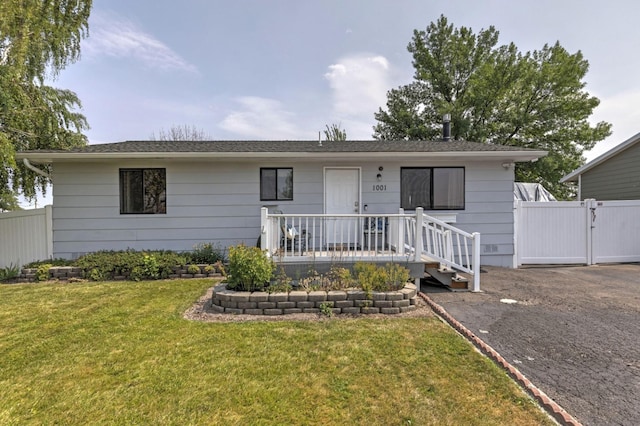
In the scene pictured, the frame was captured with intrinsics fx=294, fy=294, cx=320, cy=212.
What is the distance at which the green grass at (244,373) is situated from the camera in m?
2.10

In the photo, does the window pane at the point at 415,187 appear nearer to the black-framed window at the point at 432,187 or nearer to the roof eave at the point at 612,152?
the black-framed window at the point at 432,187

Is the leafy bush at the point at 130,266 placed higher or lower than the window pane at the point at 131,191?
lower

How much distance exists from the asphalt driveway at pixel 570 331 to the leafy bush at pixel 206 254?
15.2 ft

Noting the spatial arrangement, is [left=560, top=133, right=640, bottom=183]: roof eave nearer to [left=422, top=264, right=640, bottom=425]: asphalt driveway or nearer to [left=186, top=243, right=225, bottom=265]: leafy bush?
[left=422, top=264, right=640, bottom=425]: asphalt driveway

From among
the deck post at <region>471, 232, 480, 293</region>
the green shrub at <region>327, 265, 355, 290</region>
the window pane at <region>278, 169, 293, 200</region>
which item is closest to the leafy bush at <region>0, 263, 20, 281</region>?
the window pane at <region>278, 169, 293, 200</region>

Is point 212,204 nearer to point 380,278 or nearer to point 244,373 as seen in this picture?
point 380,278

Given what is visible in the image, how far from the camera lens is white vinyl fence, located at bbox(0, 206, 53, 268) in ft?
22.2

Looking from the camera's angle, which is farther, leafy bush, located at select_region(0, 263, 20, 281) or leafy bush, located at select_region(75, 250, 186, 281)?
leafy bush, located at select_region(0, 263, 20, 281)

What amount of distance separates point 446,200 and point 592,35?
8.19 metres

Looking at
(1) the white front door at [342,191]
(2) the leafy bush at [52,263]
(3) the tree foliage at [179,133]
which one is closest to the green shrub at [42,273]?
(2) the leafy bush at [52,263]

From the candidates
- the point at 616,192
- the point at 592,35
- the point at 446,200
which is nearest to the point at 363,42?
the point at 592,35

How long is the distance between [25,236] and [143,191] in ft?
9.17

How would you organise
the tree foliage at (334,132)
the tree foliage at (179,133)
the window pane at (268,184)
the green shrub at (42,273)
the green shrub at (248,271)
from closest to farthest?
1. the green shrub at (248,271)
2. the green shrub at (42,273)
3. the window pane at (268,184)
4. the tree foliage at (334,132)
5. the tree foliage at (179,133)

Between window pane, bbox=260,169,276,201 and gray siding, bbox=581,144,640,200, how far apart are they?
11693mm
